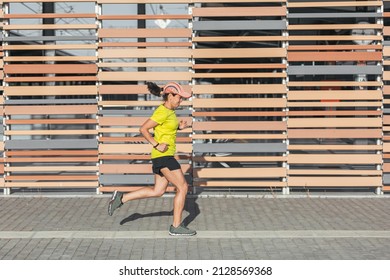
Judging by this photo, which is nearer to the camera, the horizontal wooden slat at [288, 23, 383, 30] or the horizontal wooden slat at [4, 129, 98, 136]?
the horizontal wooden slat at [288, 23, 383, 30]

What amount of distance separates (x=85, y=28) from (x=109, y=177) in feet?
7.98

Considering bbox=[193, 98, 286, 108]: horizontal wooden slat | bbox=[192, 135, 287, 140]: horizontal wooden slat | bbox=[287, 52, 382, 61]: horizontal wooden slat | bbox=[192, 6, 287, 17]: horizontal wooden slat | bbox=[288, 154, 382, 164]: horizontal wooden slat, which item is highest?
bbox=[192, 6, 287, 17]: horizontal wooden slat

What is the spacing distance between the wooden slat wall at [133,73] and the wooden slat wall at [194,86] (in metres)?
0.02

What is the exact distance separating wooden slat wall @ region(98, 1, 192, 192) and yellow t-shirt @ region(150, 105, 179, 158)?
2830 millimetres

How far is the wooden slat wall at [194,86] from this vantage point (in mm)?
10812

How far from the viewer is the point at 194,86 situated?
1084 centimetres

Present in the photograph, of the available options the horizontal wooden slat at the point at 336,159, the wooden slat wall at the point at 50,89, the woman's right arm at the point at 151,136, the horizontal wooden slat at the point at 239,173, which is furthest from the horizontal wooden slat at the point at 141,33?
the woman's right arm at the point at 151,136

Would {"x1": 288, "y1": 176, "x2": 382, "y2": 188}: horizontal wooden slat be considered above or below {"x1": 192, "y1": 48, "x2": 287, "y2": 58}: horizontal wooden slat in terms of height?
below

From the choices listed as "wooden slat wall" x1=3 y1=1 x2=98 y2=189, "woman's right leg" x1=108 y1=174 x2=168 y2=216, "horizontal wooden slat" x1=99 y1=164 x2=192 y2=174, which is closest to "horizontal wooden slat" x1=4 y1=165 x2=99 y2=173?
"wooden slat wall" x1=3 y1=1 x2=98 y2=189

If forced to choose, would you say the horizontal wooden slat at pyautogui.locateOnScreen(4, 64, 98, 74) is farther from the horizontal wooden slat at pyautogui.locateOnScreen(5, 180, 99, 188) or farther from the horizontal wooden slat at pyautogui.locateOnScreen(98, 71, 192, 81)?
the horizontal wooden slat at pyautogui.locateOnScreen(5, 180, 99, 188)

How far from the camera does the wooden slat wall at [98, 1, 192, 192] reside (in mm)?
10812

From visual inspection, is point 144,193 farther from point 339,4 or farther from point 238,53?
point 339,4

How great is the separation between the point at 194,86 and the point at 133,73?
1.01 metres

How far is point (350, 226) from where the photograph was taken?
854cm
